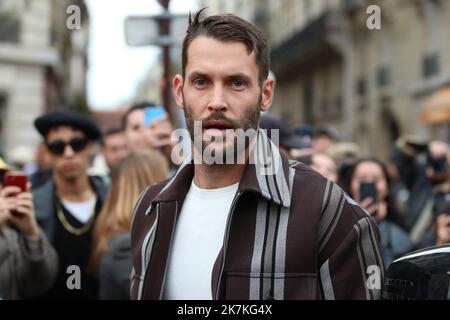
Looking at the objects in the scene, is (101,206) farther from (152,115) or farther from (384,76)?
(384,76)

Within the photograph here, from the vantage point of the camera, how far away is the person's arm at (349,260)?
213 centimetres

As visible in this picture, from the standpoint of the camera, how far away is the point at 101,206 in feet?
15.8

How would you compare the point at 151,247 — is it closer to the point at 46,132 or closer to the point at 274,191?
the point at 274,191

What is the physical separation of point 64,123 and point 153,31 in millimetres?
2018

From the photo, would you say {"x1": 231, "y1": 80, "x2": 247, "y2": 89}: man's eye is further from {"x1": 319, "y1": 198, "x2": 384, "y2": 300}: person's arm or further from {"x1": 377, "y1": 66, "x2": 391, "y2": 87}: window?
{"x1": 377, "y1": 66, "x2": 391, "y2": 87}: window

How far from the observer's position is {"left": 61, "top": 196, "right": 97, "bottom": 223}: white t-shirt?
15.4 ft

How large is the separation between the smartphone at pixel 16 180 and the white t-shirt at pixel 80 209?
3.26 ft

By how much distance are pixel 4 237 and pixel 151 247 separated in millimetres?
1903

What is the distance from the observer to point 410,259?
91.7 inches

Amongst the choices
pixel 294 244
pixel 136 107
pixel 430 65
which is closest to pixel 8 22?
pixel 430 65

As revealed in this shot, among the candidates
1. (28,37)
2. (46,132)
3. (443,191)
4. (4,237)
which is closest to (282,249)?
(4,237)

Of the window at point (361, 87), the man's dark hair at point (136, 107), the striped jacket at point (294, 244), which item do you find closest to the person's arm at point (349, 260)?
the striped jacket at point (294, 244)
